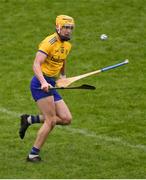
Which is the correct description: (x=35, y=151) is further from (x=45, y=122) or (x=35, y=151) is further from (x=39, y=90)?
(x=39, y=90)

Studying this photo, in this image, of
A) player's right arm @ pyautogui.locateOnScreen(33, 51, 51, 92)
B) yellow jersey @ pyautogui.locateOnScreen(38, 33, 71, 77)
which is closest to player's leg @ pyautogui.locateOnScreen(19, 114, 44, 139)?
yellow jersey @ pyautogui.locateOnScreen(38, 33, 71, 77)

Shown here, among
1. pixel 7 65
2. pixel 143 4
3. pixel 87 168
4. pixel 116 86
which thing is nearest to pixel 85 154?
pixel 87 168

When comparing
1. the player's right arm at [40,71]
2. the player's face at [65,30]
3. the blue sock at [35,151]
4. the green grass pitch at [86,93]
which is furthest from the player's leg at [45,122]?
the player's face at [65,30]

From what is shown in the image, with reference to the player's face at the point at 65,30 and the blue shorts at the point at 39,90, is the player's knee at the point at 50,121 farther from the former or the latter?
the player's face at the point at 65,30

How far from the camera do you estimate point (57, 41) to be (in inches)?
435

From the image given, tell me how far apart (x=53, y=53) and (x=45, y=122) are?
3.75 ft

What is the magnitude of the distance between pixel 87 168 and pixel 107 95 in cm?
529

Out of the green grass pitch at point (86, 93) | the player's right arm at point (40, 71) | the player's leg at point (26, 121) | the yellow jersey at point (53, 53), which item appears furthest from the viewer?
the player's leg at point (26, 121)

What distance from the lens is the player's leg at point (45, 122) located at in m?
11.0

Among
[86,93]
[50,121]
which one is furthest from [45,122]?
[86,93]

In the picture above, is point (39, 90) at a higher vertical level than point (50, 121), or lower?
higher

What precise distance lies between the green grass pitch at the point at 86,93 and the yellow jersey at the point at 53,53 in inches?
59.6

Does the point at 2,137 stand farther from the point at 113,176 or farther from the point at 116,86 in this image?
the point at 116,86

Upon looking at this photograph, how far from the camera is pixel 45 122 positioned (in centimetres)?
1118
